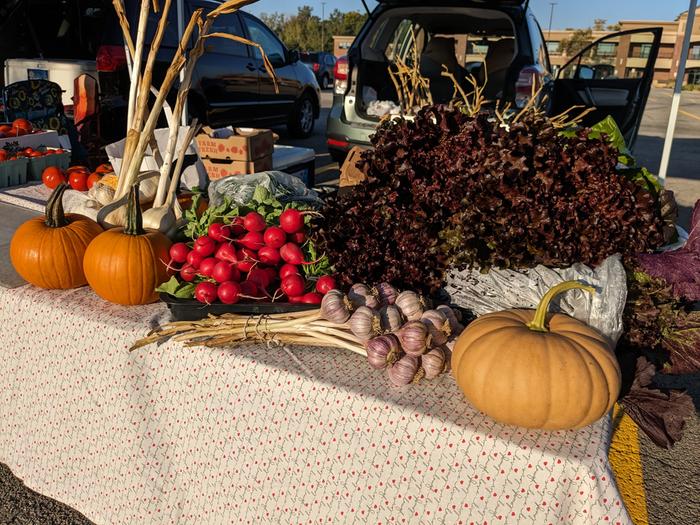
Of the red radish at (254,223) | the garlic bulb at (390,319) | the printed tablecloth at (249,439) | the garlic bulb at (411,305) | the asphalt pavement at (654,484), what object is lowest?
the asphalt pavement at (654,484)

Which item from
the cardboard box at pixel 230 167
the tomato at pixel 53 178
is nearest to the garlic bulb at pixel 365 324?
the cardboard box at pixel 230 167

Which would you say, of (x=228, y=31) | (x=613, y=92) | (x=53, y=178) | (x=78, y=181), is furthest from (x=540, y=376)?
(x=228, y=31)

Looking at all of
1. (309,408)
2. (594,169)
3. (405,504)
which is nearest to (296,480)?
(309,408)

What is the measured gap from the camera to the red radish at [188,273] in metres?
2.04

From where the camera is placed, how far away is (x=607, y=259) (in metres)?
1.90

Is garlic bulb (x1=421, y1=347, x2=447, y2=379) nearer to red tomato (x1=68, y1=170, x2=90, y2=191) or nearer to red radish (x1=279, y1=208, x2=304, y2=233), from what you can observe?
red radish (x1=279, y1=208, x2=304, y2=233)

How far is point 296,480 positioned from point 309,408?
23 centimetres

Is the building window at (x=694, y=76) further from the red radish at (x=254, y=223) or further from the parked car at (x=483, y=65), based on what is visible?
the red radish at (x=254, y=223)

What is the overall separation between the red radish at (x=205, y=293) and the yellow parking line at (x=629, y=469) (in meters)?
1.66

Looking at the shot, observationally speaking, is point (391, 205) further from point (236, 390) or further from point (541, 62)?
point (541, 62)

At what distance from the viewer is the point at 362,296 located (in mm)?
1809

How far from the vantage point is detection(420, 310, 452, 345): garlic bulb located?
1.70 meters

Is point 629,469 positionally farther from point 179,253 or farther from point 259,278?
point 179,253

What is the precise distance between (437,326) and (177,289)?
96cm
